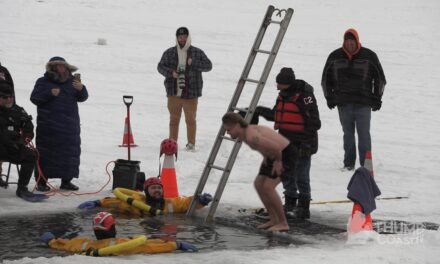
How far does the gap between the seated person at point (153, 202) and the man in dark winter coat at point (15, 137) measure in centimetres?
90

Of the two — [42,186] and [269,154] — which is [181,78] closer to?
[42,186]

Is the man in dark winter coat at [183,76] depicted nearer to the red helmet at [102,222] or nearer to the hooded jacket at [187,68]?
the hooded jacket at [187,68]

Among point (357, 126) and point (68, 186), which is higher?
point (357, 126)

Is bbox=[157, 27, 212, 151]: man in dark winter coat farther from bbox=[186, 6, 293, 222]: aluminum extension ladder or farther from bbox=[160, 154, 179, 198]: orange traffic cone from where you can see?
bbox=[186, 6, 293, 222]: aluminum extension ladder

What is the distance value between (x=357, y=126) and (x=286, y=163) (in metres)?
3.77

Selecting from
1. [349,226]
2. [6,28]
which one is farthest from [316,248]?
[6,28]

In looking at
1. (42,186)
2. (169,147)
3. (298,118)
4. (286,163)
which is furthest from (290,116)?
(42,186)

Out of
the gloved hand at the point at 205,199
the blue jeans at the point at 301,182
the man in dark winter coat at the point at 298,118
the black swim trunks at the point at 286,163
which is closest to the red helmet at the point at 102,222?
the black swim trunks at the point at 286,163

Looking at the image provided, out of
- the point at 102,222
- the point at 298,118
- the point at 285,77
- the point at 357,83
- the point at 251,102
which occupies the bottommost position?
the point at 102,222

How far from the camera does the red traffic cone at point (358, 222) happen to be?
981 cm

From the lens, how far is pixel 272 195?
1009 centimetres

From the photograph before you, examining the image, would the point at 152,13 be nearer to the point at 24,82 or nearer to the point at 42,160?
the point at 24,82

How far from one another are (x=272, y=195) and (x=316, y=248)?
0.99 metres

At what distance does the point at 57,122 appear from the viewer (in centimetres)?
1212
